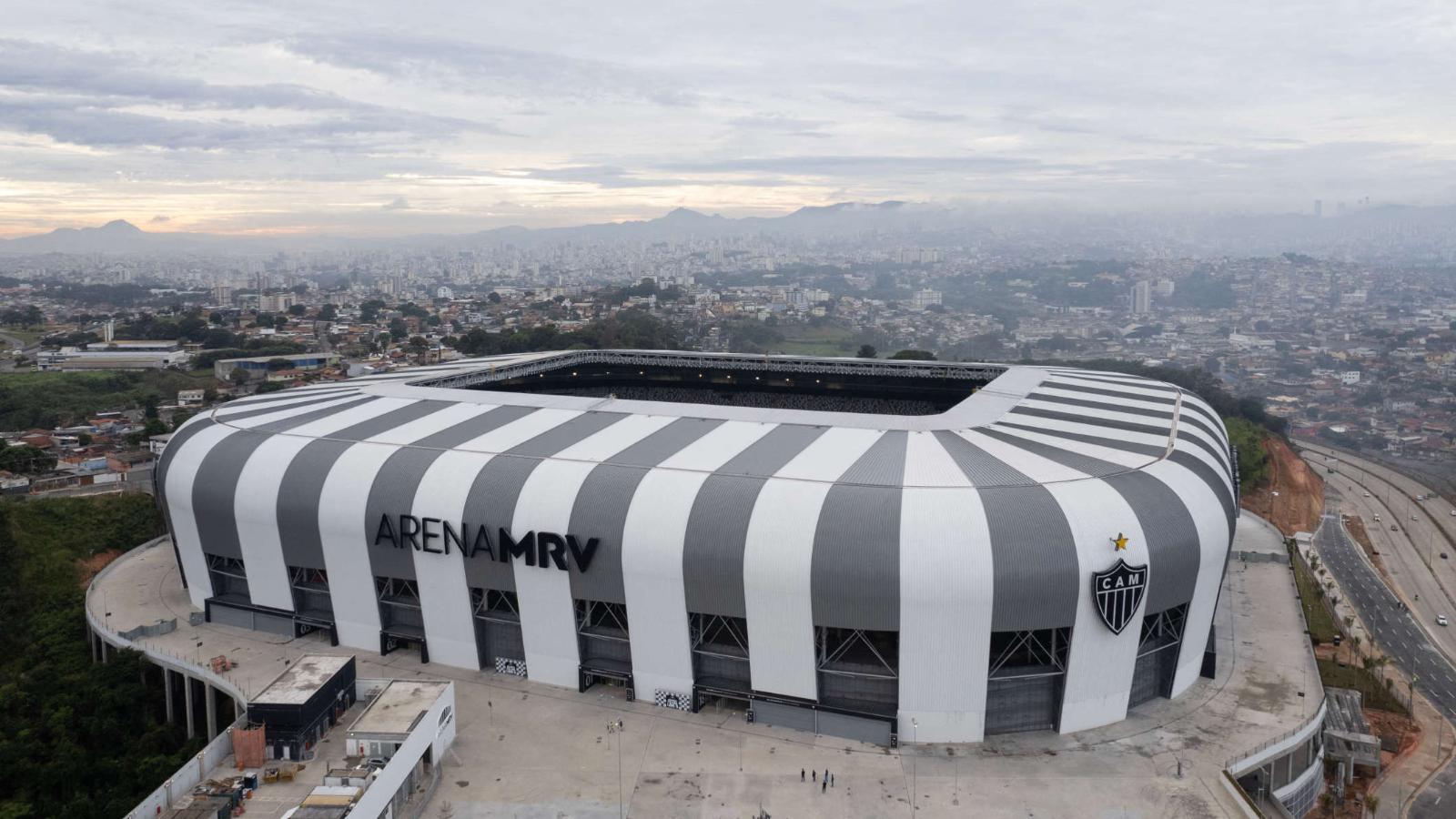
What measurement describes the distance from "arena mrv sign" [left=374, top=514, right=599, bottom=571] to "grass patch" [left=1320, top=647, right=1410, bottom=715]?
40401mm

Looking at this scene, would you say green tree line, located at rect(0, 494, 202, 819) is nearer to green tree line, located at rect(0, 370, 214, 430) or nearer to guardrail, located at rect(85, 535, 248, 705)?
guardrail, located at rect(85, 535, 248, 705)

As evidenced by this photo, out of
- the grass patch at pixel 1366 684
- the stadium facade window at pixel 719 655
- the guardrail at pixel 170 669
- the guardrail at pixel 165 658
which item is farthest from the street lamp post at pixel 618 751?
the grass patch at pixel 1366 684

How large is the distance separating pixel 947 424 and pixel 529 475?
19.7 metres

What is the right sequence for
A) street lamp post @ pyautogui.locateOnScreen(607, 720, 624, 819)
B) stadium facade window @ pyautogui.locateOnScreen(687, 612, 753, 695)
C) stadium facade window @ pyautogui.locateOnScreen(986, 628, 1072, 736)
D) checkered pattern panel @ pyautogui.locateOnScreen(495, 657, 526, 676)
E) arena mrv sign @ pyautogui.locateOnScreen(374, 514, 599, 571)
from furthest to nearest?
checkered pattern panel @ pyautogui.locateOnScreen(495, 657, 526, 676) < arena mrv sign @ pyautogui.locateOnScreen(374, 514, 599, 571) < stadium facade window @ pyautogui.locateOnScreen(687, 612, 753, 695) < stadium facade window @ pyautogui.locateOnScreen(986, 628, 1072, 736) < street lamp post @ pyautogui.locateOnScreen(607, 720, 624, 819)

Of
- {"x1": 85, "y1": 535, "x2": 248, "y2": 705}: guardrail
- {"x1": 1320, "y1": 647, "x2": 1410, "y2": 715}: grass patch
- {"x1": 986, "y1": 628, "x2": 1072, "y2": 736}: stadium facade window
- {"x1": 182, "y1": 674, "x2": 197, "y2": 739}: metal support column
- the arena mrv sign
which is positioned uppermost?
the arena mrv sign

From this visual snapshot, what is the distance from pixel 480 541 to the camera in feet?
125

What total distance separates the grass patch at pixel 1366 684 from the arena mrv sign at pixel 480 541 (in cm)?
4040

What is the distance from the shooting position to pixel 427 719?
105ft

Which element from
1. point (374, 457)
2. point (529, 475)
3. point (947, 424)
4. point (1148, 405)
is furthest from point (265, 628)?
point (1148, 405)

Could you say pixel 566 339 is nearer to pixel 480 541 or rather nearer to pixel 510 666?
pixel 510 666

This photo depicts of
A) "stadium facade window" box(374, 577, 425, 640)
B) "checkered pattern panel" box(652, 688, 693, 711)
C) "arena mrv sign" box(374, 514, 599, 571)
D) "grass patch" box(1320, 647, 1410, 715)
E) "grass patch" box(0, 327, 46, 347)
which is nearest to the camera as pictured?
"arena mrv sign" box(374, 514, 599, 571)

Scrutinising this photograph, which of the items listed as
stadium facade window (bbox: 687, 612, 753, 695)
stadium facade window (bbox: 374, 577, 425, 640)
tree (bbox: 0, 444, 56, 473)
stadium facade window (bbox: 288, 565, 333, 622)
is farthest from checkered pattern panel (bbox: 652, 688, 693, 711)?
tree (bbox: 0, 444, 56, 473)

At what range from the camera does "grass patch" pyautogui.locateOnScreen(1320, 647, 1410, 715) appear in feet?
162

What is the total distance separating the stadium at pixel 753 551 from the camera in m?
33.5
